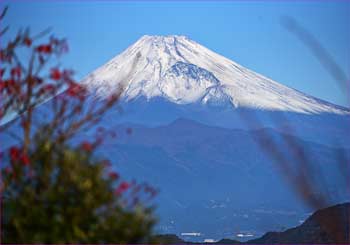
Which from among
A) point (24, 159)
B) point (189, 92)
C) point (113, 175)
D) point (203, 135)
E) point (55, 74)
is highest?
point (189, 92)

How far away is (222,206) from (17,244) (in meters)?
122

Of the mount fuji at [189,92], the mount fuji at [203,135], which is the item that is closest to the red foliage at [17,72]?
the mount fuji at [203,135]

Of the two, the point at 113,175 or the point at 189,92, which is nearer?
the point at 113,175

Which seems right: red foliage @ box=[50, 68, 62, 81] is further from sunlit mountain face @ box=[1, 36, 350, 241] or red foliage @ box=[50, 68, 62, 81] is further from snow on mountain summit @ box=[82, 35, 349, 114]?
snow on mountain summit @ box=[82, 35, 349, 114]

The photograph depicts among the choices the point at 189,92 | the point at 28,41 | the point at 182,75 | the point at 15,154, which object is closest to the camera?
the point at 15,154

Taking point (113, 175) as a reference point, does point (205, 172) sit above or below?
above

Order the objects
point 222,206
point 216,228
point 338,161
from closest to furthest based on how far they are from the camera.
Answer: point 338,161 < point 216,228 < point 222,206

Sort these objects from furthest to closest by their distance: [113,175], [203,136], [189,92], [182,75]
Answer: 1. [189,92]
2. [182,75]
3. [203,136]
4. [113,175]

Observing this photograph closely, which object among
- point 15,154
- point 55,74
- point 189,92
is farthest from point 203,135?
point 15,154

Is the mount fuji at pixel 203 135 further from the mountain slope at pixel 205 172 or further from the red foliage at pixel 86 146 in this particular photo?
the red foliage at pixel 86 146

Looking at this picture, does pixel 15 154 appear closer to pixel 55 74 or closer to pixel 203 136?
pixel 55 74

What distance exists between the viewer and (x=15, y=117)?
5.54m

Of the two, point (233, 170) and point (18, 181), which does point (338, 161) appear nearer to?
point (18, 181)

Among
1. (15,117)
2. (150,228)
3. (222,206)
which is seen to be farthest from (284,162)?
(222,206)
